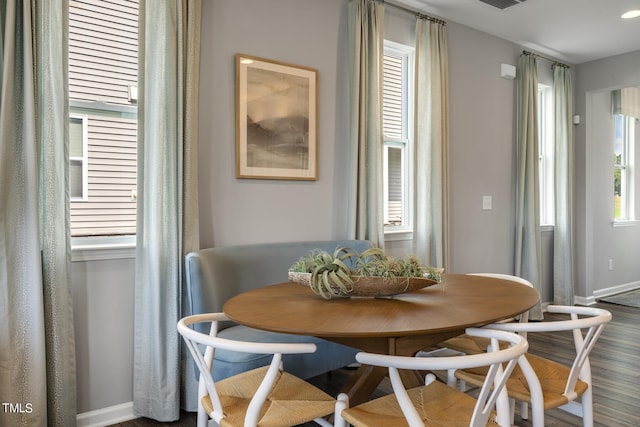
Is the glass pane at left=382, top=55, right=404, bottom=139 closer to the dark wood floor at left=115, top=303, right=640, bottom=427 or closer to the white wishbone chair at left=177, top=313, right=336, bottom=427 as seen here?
the dark wood floor at left=115, top=303, right=640, bottom=427

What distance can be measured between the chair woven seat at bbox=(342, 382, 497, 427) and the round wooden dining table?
166 millimetres

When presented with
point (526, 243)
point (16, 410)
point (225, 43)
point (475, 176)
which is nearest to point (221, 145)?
point (225, 43)

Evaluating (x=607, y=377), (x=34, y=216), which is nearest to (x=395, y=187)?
(x=607, y=377)

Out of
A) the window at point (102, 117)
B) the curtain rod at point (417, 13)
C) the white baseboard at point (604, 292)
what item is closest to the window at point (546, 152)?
the white baseboard at point (604, 292)

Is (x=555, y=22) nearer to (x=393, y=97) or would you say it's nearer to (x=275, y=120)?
(x=393, y=97)

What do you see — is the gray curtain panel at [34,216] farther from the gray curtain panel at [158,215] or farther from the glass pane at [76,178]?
the gray curtain panel at [158,215]

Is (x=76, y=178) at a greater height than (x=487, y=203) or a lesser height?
greater

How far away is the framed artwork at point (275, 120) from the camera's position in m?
2.99

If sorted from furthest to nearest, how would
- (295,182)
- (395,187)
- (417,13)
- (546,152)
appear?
(546,152), (395,187), (417,13), (295,182)

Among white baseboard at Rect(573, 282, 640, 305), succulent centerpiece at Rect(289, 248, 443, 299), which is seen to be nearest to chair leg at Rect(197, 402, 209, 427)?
succulent centerpiece at Rect(289, 248, 443, 299)

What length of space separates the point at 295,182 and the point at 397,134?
1149 millimetres

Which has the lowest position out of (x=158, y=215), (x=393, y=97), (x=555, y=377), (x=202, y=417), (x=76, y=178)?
(x=202, y=417)

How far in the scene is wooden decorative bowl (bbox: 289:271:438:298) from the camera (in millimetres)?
1900

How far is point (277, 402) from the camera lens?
167 centimetres
